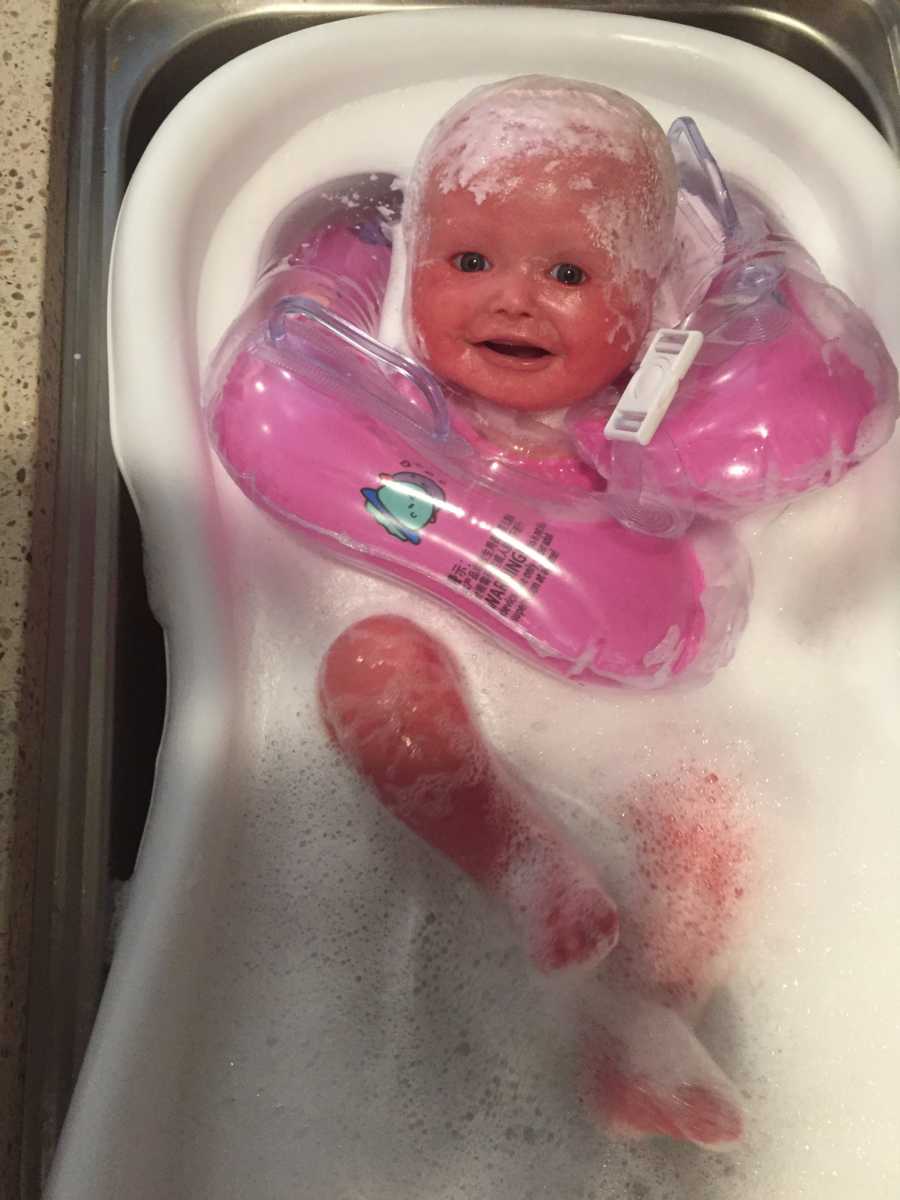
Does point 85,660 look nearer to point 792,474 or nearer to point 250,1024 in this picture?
point 250,1024

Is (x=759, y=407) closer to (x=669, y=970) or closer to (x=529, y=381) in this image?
(x=529, y=381)

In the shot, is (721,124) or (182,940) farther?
(721,124)

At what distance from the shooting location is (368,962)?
2.52ft

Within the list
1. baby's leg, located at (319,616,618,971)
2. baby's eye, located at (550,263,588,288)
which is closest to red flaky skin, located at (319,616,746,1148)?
baby's leg, located at (319,616,618,971)

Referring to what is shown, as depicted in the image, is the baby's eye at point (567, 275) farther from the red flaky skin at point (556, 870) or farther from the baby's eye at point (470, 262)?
the red flaky skin at point (556, 870)

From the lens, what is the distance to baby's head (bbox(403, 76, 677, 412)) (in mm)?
716

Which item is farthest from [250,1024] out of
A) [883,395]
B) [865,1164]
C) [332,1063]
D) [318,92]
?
[318,92]

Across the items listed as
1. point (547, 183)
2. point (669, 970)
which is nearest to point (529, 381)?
point (547, 183)

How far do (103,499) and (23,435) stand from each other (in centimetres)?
9

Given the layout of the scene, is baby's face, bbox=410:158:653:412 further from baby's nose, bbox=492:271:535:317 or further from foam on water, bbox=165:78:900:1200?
foam on water, bbox=165:78:900:1200

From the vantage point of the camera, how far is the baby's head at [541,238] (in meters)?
0.72

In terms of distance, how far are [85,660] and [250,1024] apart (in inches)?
11.3

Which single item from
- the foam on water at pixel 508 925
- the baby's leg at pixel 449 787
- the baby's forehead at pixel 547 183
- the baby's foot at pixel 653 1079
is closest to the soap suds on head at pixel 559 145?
the baby's forehead at pixel 547 183

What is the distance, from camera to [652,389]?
695 mm
